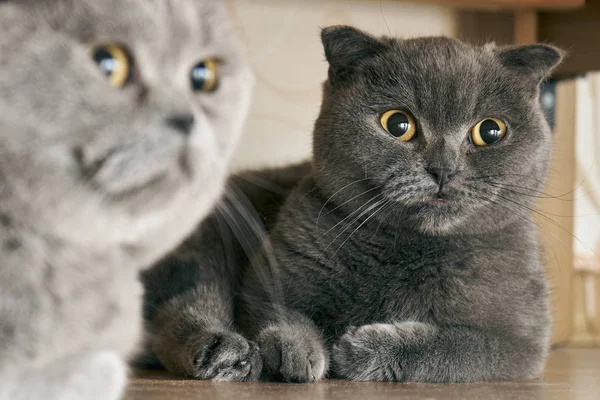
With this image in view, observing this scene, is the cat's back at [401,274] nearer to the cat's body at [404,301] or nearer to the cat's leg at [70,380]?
the cat's body at [404,301]

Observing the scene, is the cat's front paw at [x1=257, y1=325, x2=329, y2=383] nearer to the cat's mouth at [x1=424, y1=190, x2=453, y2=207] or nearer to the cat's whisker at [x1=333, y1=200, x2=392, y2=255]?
the cat's whisker at [x1=333, y1=200, x2=392, y2=255]

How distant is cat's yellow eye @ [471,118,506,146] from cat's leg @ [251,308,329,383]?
408 mm

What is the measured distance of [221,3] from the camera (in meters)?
0.94

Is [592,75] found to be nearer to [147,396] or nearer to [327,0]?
[327,0]

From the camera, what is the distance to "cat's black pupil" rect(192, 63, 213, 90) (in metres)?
0.87

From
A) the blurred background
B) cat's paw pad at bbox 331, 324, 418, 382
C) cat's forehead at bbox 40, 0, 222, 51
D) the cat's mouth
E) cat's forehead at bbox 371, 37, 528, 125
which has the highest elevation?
the blurred background

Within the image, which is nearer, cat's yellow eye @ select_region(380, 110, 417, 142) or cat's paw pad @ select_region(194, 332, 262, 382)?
cat's paw pad @ select_region(194, 332, 262, 382)

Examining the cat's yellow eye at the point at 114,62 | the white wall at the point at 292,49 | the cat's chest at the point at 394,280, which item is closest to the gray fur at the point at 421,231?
the cat's chest at the point at 394,280

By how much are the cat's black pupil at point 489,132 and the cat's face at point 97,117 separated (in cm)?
58

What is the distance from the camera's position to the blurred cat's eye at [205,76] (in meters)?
0.87

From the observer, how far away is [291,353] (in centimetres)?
112

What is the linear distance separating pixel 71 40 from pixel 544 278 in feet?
3.08

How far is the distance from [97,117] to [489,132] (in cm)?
71

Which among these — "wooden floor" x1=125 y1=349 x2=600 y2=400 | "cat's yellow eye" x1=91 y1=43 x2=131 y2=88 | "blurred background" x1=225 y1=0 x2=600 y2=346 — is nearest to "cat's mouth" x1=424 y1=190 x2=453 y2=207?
"wooden floor" x1=125 y1=349 x2=600 y2=400
